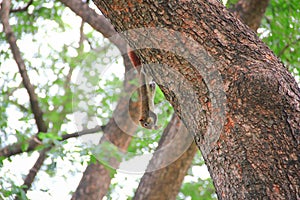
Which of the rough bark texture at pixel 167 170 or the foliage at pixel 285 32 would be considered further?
the foliage at pixel 285 32

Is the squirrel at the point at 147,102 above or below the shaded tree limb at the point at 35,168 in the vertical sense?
below

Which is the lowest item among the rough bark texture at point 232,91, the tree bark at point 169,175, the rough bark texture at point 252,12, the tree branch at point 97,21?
the rough bark texture at point 232,91

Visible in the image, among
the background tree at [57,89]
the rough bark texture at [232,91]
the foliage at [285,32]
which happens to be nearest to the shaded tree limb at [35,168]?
the background tree at [57,89]

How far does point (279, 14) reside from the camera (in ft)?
15.8

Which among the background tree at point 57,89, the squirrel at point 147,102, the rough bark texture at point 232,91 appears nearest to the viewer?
the rough bark texture at point 232,91

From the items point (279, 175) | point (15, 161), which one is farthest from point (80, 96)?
point (279, 175)

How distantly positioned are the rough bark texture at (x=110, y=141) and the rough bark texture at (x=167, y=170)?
1.40 feet

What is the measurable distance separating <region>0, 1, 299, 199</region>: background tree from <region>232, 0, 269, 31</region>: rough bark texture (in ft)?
1.61

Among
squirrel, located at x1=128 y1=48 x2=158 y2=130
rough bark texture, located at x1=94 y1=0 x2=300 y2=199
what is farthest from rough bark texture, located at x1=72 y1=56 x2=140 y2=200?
rough bark texture, located at x1=94 y1=0 x2=300 y2=199

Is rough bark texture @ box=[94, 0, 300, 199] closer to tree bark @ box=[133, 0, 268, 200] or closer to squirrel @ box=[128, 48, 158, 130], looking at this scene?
squirrel @ box=[128, 48, 158, 130]

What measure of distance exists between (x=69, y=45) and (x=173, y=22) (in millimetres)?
4948

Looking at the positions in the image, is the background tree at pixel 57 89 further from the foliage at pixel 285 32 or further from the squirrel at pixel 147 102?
the squirrel at pixel 147 102

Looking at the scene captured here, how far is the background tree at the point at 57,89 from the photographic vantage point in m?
4.04

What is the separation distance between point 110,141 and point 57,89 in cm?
163
